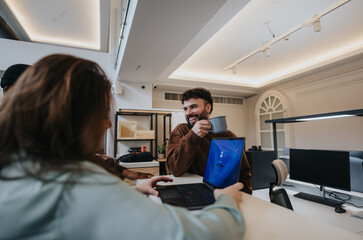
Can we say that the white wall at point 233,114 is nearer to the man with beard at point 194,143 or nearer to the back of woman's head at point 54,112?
the man with beard at point 194,143

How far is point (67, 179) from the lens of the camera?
30 cm

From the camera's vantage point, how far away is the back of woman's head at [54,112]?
332mm

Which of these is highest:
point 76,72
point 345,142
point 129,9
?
point 129,9

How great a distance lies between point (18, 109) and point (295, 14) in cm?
328

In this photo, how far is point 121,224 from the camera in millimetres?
288

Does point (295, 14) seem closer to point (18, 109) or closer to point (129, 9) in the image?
point (129, 9)

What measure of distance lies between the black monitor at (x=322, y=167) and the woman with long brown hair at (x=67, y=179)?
1.70 m

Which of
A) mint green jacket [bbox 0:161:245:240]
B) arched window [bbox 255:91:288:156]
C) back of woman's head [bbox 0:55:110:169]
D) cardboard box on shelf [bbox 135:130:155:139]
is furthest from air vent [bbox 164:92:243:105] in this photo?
mint green jacket [bbox 0:161:245:240]

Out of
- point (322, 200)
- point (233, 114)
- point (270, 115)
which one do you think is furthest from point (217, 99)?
point (322, 200)

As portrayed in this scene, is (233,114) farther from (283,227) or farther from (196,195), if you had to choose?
(283,227)

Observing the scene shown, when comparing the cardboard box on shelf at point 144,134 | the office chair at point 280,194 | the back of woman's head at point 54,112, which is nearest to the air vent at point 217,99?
the cardboard box on shelf at point 144,134

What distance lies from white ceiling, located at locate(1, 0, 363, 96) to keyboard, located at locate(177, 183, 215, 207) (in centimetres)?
163

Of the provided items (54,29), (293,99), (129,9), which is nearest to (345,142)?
(293,99)

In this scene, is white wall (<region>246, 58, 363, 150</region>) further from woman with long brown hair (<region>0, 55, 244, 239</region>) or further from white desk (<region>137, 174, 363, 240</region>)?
woman with long brown hair (<region>0, 55, 244, 239</region>)
